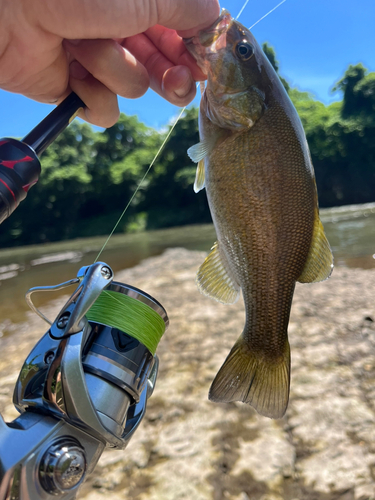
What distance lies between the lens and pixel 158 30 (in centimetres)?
189

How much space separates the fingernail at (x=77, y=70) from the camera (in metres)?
1.82

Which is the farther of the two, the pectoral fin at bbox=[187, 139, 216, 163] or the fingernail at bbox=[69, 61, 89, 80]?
the fingernail at bbox=[69, 61, 89, 80]

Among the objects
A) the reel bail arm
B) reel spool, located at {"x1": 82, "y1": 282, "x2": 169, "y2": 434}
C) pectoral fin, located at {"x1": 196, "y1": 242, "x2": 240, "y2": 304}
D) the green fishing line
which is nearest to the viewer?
the reel bail arm

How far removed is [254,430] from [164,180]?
26.2 metres

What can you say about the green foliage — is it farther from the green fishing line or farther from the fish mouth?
the green fishing line

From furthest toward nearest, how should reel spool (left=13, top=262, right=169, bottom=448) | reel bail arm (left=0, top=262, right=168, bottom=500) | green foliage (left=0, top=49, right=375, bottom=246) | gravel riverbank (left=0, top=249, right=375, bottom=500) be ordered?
green foliage (left=0, top=49, right=375, bottom=246), gravel riverbank (left=0, top=249, right=375, bottom=500), reel spool (left=13, top=262, right=169, bottom=448), reel bail arm (left=0, top=262, right=168, bottom=500)

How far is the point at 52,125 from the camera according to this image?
5.04ft

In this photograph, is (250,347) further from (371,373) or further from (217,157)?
(371,373)

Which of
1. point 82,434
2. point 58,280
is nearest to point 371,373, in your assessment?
point 82,434

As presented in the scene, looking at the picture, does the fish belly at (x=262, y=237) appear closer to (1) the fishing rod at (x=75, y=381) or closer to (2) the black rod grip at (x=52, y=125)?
(1) the fishing rod at (x=75, y=381)

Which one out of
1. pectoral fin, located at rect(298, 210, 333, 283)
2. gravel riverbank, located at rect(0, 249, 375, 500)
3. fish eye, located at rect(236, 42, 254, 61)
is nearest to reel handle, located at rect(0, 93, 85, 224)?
fish eye, located at rect(236, 42, 254, 61)

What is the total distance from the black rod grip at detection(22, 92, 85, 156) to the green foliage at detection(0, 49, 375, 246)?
21.3 metres

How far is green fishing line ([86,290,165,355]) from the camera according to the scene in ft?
3.90

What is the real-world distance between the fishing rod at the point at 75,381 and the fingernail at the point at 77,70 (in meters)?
0.79
